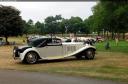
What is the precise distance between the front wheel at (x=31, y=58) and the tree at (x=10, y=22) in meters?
35.0

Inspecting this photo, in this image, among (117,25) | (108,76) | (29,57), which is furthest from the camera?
(117,25)

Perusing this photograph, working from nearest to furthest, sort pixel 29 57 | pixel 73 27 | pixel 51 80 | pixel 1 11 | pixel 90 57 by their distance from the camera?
pixel 51 80 < pixel 29 57 < pixel 90 57 < pixel 1 11 < pixel 73 27

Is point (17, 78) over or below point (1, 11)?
below

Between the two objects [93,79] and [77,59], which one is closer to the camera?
[93,79]

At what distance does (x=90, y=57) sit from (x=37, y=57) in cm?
358

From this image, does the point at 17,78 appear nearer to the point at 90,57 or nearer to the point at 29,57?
the point at 29,57

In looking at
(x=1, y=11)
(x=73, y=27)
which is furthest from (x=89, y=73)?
(x=73, y=27)

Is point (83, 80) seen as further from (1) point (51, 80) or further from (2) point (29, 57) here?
(2) point (29, 57)

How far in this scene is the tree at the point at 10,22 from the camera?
56.2 metres

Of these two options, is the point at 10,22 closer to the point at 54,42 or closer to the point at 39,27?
the point at 54,42

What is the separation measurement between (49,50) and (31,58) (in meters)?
1.29

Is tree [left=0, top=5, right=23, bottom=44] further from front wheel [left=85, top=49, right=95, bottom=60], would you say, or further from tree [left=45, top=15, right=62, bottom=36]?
tree [left=45, top=15, right=62, bottom=36]

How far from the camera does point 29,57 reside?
21.5 m

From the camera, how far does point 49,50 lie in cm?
2219
